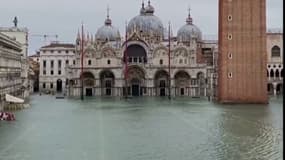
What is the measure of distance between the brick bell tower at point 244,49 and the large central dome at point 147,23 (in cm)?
2761

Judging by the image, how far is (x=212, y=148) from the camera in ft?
50.0

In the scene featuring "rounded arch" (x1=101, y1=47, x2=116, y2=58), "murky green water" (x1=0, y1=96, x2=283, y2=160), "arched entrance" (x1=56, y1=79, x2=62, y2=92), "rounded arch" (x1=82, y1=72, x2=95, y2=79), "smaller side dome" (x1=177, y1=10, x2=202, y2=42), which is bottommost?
"murky green water" (x1=0, y1=96, x2=283, y2=160)

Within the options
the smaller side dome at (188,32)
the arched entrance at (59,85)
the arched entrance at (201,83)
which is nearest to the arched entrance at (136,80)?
the arched entrance at (201,83)

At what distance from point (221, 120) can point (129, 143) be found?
9.86m

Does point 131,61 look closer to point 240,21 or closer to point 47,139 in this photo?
point 240,21

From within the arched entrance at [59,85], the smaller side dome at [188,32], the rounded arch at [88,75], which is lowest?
the arched entrance at [59,85]

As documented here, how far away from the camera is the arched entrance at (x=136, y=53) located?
63781 mm

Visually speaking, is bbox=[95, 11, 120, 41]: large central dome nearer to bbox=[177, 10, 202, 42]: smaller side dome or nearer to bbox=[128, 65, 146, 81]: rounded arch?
bbox=[177, 10, 202, 42]: smaller side dome

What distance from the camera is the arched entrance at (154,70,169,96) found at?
2480 inches

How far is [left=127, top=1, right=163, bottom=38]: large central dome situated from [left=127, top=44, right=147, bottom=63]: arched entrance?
3342mm

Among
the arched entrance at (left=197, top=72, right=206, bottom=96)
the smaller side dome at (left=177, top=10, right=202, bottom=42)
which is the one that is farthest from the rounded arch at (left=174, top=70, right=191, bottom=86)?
the smaller side dome at (left=177, top=10, right=202, bottom=42)

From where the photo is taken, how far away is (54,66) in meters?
81.1

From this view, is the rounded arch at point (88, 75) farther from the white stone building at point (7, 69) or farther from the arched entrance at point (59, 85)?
the arched entrance at point (59, 85)

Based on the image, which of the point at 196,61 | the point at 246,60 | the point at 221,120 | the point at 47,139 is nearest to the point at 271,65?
the point at 196,61
